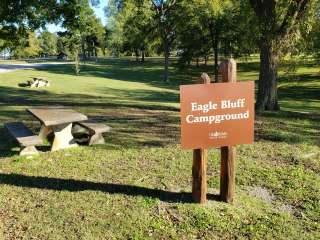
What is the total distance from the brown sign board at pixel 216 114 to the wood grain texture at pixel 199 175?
0.53 ft

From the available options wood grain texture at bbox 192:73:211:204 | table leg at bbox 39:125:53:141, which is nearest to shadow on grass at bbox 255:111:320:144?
wood grain texture at bbox 192:73:211:204

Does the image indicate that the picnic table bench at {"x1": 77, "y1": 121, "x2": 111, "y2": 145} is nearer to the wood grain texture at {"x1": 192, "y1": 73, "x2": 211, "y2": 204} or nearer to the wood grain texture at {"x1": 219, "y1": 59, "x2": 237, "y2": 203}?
the wood grain texture at {"x1": 192, "y1": 73, "x2": 211, "y2": 204}

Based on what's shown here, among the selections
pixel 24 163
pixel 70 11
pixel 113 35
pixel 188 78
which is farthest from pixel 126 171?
pixel 113 35

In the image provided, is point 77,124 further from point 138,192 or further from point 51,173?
point 138,192

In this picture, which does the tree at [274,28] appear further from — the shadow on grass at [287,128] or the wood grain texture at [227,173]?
the wood grain texture at [227,173]

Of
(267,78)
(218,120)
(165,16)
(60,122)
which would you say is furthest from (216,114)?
(165,16)

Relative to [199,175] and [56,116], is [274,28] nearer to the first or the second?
[56,116]

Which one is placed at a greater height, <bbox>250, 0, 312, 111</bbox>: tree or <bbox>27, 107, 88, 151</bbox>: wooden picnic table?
<bbox>250, 0, 312, 111</bbox>: tree

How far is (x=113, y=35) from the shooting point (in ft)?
227

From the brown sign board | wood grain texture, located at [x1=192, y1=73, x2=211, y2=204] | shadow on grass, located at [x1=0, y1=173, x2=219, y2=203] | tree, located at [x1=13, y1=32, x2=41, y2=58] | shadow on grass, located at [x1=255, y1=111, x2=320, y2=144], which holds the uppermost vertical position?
tree, located at [x1=13, y1=32, x2=41, y2=58]

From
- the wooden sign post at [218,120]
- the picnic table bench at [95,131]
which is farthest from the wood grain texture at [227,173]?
the picnic table bench at [95,131]

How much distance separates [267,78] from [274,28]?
1.39m

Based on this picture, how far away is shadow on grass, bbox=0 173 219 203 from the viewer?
6020 millimetres

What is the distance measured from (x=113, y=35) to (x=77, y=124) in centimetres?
6157
